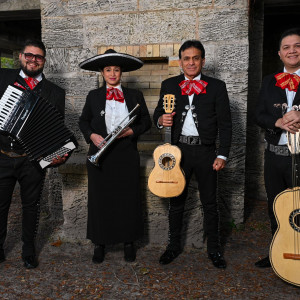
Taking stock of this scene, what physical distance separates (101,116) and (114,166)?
0.53 meters

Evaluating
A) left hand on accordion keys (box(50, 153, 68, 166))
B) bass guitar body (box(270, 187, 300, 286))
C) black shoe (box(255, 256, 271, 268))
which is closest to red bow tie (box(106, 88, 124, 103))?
left hand on accordion keys (box(50, 153, 68, 166))

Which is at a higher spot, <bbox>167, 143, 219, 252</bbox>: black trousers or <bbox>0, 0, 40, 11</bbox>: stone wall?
<bbox>0, 0, 40, 11</bbox>: stone wall

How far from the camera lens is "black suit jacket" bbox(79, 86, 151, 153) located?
3641 millimetres

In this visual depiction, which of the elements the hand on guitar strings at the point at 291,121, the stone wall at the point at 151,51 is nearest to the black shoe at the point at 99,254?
the stone wall at the point at 151,51

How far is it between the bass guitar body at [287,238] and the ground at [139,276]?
202mm

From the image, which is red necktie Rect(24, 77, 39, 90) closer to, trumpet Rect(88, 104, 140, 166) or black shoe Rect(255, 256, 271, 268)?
trumpet Rect(88, 104, 140, 166)

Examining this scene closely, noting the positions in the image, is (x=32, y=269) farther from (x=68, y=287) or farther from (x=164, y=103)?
(x=164, y=103)

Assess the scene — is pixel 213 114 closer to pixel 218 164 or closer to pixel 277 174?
pixel 218 164

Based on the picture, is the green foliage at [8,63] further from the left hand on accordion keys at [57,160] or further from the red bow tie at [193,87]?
the red bow tie at [193,87]

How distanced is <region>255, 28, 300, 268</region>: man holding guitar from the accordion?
1856mm

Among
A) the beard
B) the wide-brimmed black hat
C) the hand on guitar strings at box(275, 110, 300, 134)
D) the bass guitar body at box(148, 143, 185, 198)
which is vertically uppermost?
the wide-brimmed black hat

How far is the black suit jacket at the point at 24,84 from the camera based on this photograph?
3.34 metres

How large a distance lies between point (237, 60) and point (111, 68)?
1766 mm

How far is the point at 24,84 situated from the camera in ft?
11.0
